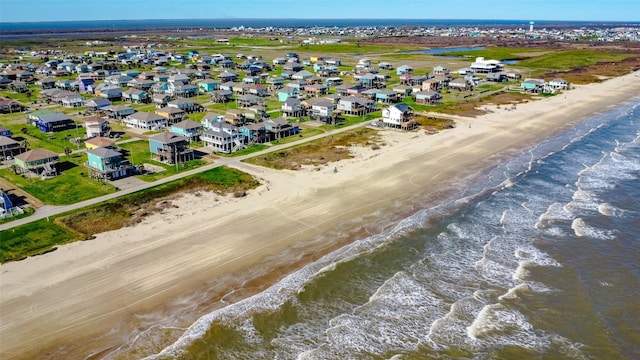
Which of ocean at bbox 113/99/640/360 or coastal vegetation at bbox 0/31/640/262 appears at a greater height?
coastal vegetation at bbox 0/31/640/262

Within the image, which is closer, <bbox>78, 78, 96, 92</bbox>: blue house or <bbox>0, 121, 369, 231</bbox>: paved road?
<bbox>0, 121, 369, 231</bbox>: paved road

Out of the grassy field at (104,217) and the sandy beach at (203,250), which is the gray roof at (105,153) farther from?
the sandy beach at (203,250)

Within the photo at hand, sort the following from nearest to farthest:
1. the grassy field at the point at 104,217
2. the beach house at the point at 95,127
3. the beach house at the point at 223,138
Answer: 1. the grassy field at the point at 104,217
2. the beach house at the point at 223,138
3. the beach house at the point at 95,127

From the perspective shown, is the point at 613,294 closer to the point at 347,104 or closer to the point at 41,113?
the point at 347,104

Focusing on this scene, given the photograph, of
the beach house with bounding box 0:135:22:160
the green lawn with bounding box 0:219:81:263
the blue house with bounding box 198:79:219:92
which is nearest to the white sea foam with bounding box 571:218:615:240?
the green lawn with bounding box 0:219:81:263

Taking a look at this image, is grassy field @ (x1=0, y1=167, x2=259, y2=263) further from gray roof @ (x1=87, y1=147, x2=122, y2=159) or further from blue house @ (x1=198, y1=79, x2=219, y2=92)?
blue house @ (x1=198, y1=79, x2=219, y2=92)

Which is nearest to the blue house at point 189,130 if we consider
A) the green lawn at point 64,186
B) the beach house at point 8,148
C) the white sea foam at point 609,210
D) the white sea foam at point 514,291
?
the green lawn at point 64,186

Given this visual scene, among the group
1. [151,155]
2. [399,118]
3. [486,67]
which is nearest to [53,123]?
[151,155]

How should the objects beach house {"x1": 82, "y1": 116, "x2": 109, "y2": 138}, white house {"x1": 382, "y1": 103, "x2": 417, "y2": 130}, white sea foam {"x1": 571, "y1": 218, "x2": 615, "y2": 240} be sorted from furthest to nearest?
white house {"x1": 382, "y1": 103, "x2": 417, "y2": 130}
beach house {"x1": 82, "y1": 116, "x2": 109, "y2": 138}
white sea foam {"x1": 571, "y1": 218, "x2": 615, "y2": 240}
